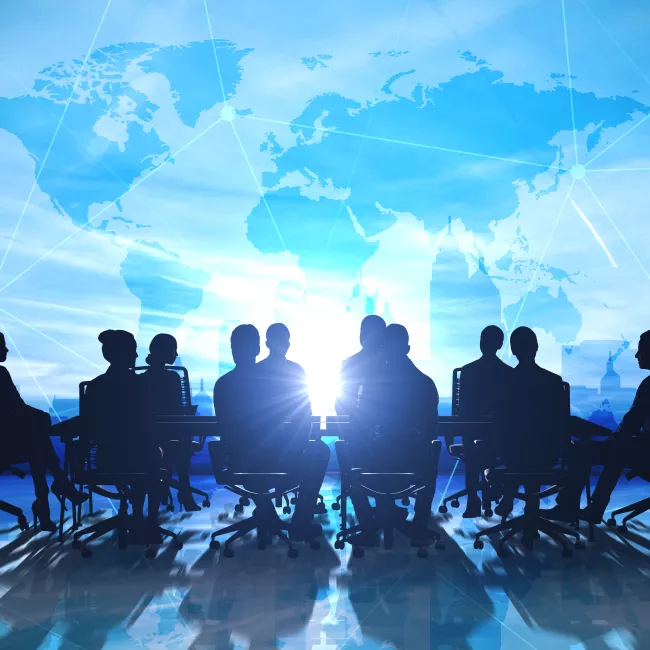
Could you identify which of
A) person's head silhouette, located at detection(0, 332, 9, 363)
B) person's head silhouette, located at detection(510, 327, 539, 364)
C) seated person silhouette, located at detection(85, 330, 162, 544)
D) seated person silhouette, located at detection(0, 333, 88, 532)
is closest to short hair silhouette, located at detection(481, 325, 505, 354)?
person's head silhouette, located at detection(510, 327, 539, 364)

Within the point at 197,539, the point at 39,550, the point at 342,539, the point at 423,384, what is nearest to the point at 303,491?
the point at 342,539

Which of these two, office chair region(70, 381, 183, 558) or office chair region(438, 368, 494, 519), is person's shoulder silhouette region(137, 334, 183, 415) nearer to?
office chair region(70, 381, 183, 558)

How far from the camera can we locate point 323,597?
345 cm

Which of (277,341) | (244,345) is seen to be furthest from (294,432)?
(277,341)

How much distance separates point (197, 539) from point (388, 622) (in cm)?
201

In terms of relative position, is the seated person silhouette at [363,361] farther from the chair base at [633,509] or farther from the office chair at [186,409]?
the chair base at [633,509]

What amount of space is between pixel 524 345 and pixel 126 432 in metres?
2.66

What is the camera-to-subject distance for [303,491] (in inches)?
183

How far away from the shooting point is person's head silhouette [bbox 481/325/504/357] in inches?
216

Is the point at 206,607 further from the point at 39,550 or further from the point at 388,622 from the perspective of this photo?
the point at 39,550

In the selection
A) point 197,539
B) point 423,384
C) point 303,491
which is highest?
point 423,384

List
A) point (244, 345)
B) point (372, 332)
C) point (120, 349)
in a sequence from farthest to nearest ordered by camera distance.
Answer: point (372, 332) → point (120, 349) → point (244, 345)

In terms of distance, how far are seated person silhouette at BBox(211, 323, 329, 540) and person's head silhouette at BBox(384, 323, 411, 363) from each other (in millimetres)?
663

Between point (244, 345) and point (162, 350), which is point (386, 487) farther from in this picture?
point (162, 350)
